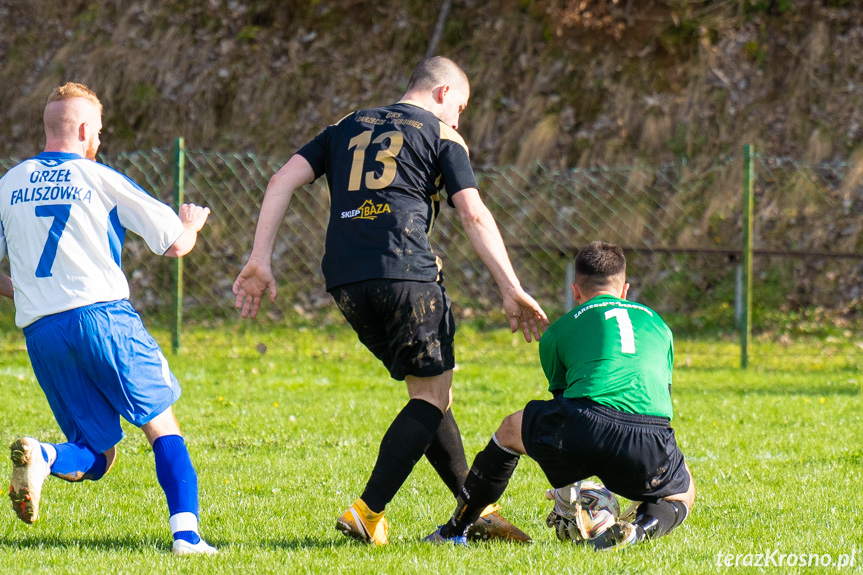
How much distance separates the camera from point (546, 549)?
11.7 feet

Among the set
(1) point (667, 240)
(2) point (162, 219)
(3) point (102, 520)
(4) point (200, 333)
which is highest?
(2) point (162, 219)

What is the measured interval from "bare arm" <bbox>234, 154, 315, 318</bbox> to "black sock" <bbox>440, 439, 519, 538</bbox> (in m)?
1.02

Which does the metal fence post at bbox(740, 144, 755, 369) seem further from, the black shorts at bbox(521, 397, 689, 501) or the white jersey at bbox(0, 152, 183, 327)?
the white jersey at bbox(0, 152, 183, 327)

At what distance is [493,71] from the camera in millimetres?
14898

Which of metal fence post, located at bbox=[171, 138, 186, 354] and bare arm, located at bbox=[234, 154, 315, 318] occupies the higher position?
bare arm, located at bbox=[234, 154, 315, 318]

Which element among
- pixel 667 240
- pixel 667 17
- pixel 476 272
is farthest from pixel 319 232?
pixel 667 17

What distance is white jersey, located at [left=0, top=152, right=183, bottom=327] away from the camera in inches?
135

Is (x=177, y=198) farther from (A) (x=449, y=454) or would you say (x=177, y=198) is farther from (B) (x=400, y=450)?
(B) (x=400, y=450)

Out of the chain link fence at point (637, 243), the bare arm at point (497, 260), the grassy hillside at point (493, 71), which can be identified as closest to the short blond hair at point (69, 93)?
the bare arm at point (497, 260)

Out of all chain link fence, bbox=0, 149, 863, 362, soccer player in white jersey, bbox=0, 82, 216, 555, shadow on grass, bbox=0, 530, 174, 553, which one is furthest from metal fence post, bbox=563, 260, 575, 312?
soccer player in white jersey, bbox=0, 82, 216, 555

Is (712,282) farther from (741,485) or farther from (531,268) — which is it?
(741,485)

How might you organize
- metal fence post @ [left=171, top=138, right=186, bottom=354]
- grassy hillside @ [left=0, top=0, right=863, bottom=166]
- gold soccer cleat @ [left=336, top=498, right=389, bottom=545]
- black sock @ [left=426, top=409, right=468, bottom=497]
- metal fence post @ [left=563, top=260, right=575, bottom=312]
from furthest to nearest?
grassy hillside @ [left=0, top=0, right=863, bottom=166]
metal fence post @ [left=563, top=260, right=575, bottom=312]
metal fence post @ [left=171, top=138, right=186, bottom=354]
black sock @ [left=426, top=409, right=468, bottom=497]
gold soccer cleat @ [left=336, top=498, right=389, bottom=545]

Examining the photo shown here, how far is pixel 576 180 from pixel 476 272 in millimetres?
2008

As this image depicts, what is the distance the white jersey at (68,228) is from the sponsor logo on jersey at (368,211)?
2.13 feet
